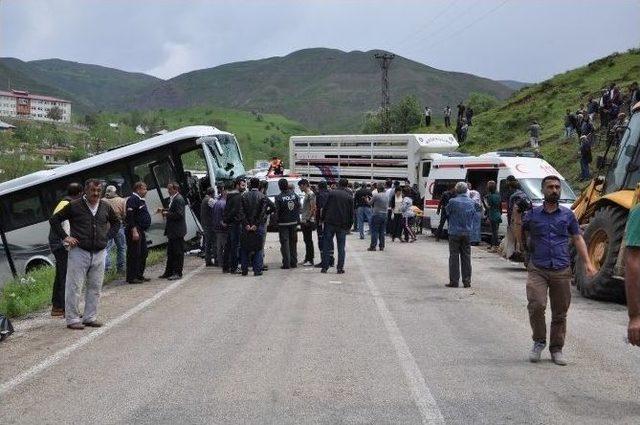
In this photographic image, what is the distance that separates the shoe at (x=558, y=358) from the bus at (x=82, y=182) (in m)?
13.2

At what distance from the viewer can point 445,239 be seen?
85.7ft

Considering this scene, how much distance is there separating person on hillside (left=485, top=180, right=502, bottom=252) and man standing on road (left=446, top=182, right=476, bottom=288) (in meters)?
7.12

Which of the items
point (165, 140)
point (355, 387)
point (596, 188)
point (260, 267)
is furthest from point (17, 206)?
point (355, 387)

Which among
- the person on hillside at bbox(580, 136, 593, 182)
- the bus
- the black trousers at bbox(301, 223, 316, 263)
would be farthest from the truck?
the person on hillside at bbox(580, 136, 593, 182)

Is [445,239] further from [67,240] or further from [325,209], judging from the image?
Answer: [67,240]

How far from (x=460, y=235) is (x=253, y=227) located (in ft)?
13.4

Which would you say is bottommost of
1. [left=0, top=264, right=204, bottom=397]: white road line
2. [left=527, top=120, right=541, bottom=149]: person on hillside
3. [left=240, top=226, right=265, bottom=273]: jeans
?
[left=0, top=264, right=204, bottom=397]: white road line

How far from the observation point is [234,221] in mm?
15648

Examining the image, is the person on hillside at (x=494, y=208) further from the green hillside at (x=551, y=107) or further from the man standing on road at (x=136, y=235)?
the green hillside at (x=551, y=107)

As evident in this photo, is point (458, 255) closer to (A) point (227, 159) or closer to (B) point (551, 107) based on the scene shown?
(A) point (227, 159)

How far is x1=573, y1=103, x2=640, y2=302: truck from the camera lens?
40.1 ft

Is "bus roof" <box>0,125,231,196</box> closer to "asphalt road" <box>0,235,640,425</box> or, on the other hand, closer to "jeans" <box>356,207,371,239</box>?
"jeans" <box>356,207,371,239</box>

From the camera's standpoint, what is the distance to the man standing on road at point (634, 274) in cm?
541

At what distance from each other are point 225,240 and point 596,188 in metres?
7.48
